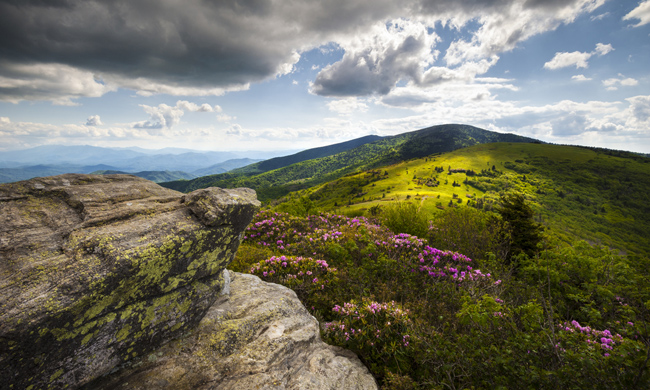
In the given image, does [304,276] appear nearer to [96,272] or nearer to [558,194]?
[96,272]

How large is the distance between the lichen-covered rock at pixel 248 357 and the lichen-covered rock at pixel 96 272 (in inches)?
12.5

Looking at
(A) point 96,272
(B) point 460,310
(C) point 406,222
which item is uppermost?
(A) point 96,272

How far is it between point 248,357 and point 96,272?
3164 mm

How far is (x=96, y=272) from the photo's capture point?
13.3 ft

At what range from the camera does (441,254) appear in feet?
37.7

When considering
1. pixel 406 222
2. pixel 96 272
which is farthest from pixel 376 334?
pixel 406 222

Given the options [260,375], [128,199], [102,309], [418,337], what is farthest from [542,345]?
[128,199]

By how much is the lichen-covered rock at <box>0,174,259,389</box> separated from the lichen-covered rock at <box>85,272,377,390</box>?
319 millimetres

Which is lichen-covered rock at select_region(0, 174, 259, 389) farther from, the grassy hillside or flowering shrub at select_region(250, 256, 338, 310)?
the grassy hillside

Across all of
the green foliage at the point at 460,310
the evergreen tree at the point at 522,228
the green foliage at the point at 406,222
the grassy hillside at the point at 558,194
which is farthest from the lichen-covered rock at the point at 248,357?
the grassy hillside at the point at 558,194

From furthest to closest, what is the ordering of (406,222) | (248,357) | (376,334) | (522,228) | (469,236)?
(406,222)
(522,228)
(469,236)
(376,334)
(248,357)

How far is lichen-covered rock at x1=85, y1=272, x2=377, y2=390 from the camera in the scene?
4431 mm

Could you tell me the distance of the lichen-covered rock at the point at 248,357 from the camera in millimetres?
4431

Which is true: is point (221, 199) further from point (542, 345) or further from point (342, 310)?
point (542, 345)
